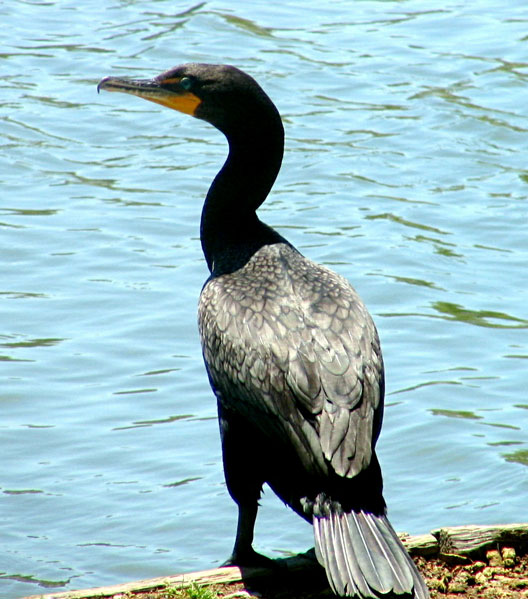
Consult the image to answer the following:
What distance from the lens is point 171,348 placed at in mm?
8531

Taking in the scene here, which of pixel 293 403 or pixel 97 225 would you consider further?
pixel 97 225

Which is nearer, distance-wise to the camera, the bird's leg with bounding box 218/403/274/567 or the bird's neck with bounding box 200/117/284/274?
the bird's leg with bounding box 218/403/274/567

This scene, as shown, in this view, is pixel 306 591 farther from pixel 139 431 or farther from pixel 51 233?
pixel 51 233

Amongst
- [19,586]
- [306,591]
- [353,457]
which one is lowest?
[19,586]

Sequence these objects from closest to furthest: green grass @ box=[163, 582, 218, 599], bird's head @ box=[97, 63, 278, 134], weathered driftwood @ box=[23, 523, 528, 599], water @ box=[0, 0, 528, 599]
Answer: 1. green grass @ box=[163, 582, 218, 599]
2. weathered driftwood @ box=[23, 523, 528, 599]
3. bird's head @ box=[97, 63, 278, 134]
4. water @ box=[0, 0, 528, 599]

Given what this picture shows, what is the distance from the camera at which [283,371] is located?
4.72 metres

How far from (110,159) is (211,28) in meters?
4.09

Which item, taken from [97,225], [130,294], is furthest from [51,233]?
[130,294]

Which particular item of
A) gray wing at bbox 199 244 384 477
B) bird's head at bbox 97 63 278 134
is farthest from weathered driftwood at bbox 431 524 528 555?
bird's head at bbox 97 63 278 134

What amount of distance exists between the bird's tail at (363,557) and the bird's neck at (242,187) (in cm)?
157

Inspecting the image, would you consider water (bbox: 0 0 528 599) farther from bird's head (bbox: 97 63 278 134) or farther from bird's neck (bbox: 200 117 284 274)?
bird's head (bbox: 97 63 278 134)

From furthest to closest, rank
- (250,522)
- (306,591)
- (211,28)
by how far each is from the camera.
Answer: (211,28) < (250,522) < (306,591)

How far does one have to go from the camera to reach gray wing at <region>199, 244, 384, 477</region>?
455cm

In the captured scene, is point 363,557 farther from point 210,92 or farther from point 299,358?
point 210,92
